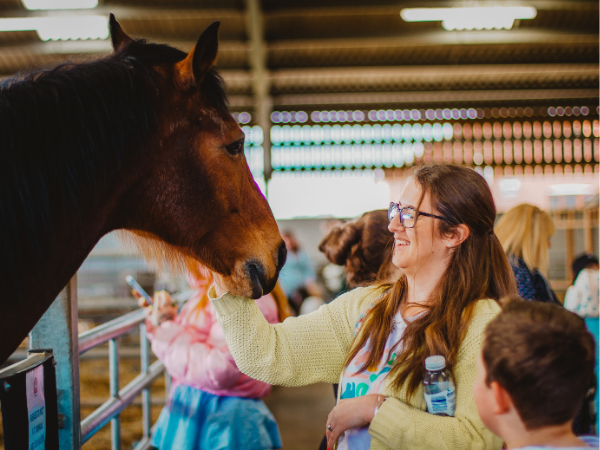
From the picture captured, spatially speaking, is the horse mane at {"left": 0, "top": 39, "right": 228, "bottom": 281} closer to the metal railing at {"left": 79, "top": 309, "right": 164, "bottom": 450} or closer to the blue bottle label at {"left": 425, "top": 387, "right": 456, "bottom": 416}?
Result: the blue bottle label at {"left": 425, "top": 387, "right": 456, "bottom": 416}

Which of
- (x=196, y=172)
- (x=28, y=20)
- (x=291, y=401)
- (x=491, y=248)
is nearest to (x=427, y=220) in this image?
(x=491, y=248)

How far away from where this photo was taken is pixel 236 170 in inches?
43.9

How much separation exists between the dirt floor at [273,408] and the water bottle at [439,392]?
261 centimetres

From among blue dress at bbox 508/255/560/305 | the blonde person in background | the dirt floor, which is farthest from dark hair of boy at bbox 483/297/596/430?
the dirt floor

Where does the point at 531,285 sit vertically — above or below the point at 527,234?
below

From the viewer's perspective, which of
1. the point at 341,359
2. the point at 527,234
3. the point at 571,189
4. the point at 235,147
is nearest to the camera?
the point at 235,147

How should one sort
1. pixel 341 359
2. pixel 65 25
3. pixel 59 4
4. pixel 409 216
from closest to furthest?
pixel 409 216, pixel 341 359, pixel 59 4, pixel 65 25

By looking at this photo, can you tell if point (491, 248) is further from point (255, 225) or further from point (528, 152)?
point (528, 152)

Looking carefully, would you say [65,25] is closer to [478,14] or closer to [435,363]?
[478,14]

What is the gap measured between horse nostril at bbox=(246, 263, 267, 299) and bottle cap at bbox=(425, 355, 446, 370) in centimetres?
41

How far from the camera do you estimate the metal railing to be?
68.9 inches

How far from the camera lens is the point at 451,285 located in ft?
3.94

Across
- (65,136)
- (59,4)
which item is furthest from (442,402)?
(59,4)

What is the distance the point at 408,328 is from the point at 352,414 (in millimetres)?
249
